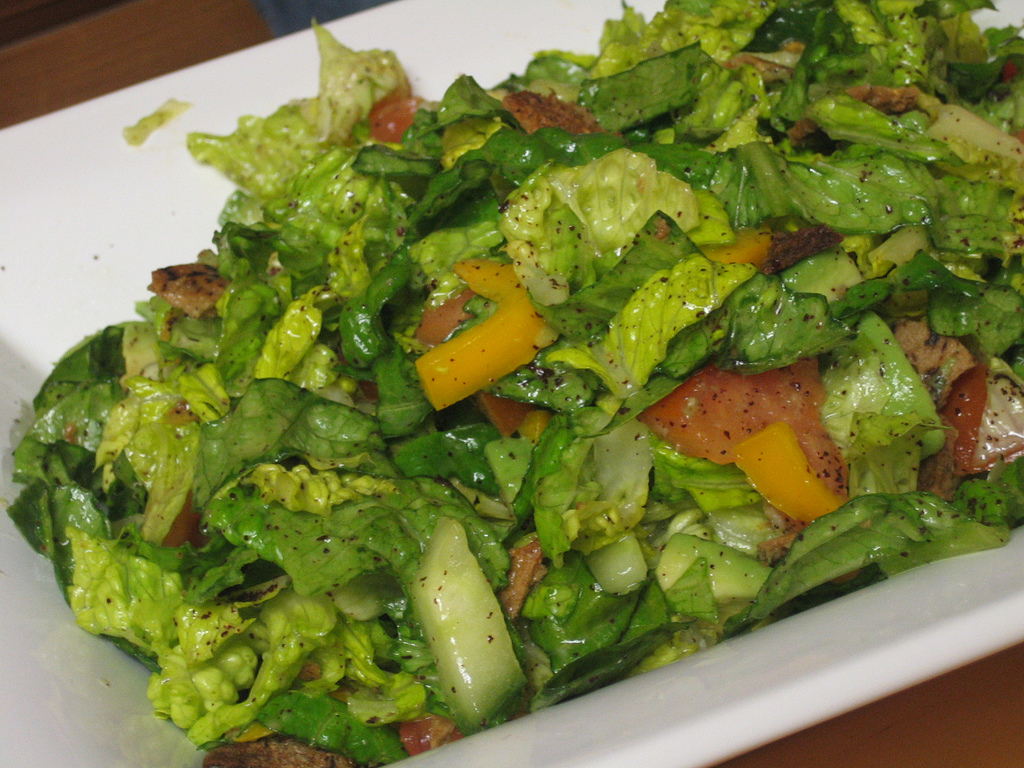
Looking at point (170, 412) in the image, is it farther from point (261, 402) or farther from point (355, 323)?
point (355, 323)

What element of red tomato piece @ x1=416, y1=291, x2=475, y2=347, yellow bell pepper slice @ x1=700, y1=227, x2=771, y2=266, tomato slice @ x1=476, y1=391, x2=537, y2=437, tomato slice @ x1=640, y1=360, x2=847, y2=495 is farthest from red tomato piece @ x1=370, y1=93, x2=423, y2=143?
tomato slice @ x1=640, y1=360, x2=847, y2=495

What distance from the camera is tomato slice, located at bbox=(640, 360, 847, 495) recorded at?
6.45 feet

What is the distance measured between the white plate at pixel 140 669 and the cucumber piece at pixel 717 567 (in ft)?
1.11

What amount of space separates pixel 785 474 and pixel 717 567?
263mm

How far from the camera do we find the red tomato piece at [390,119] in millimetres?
3041

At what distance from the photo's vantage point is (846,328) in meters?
1.97

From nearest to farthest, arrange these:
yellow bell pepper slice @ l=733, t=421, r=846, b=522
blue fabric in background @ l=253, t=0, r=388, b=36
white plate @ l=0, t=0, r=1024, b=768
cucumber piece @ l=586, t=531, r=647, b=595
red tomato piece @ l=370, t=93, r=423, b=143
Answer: white plate @ l=0, t=0, r=1024, b=768
yellow bell pepper slice @ l=733, t=421, r=846, b=522
cucumber piece @ l=586, t=531, r=647, b=595
red tomato piece @ l=370, t=93, r=423, b=143
blue fabric in background @ l=253, t=0, r=388, b=36

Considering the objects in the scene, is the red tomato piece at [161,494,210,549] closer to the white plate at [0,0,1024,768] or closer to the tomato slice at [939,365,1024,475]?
the white plate at [0,0,1024,768]

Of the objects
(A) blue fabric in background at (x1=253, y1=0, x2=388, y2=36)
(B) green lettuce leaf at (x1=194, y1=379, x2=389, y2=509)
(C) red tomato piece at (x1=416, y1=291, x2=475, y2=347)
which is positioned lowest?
(B) green lettuce leaf at (x1=194, y1=379, x2=389, y2=509)

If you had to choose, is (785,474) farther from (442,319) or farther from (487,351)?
(442,319)

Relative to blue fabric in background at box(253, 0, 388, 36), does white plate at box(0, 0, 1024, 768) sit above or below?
below

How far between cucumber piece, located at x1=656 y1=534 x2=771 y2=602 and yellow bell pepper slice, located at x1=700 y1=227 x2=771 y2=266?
687mm

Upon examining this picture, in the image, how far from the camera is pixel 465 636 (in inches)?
71.3

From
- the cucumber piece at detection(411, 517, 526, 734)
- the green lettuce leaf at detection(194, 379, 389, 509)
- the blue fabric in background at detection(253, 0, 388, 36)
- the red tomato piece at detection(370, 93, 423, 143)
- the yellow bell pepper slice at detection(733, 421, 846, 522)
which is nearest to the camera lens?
the cucumber piece at detection(411, 517, 526, 734)
